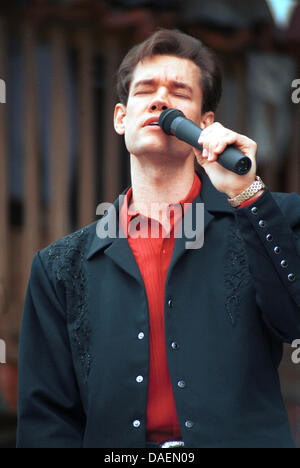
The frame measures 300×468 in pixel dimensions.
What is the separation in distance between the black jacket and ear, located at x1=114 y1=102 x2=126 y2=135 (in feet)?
0.96

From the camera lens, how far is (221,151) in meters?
1.52

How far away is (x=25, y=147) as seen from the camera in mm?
4977

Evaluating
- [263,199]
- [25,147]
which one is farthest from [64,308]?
[25,147]

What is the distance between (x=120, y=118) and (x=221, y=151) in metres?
0.59

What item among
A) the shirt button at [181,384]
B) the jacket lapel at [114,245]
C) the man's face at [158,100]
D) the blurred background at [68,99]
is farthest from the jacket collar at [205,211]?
the blurred background at [68,99]

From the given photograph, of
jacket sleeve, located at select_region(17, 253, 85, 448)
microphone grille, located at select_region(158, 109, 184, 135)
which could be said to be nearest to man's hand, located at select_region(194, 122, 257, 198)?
microphone grille, located at select_region(158, 109, 184, 135)

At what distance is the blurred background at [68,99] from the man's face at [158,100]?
2956 millimetres

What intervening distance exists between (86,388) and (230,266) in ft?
1.60

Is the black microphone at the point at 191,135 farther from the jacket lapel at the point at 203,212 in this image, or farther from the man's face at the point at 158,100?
the jacket lapel at the point at 203,212

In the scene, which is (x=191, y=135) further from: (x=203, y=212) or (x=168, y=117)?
(x=203, y=212)

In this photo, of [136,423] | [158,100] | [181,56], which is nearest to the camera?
[136,423]

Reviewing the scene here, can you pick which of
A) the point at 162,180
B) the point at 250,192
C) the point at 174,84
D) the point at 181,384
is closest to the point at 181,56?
the point at 174,84

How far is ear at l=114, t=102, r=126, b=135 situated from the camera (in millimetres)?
2031

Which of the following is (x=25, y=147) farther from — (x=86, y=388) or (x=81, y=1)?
(x=86, y=388)
